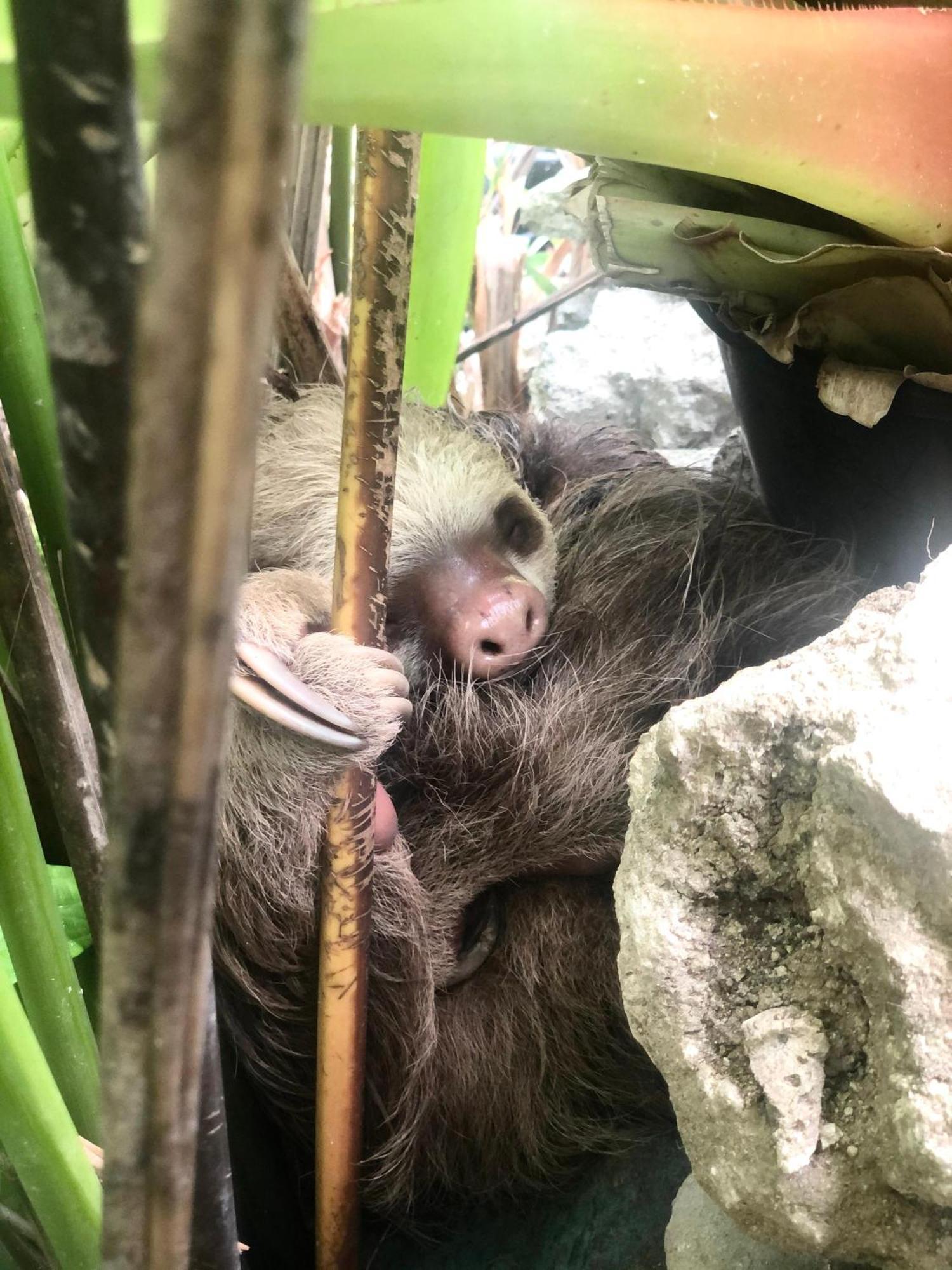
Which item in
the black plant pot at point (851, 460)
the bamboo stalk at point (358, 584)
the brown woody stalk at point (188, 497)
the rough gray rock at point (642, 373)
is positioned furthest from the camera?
the rough gray rock at point (642, 373)

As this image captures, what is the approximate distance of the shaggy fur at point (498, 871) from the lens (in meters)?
0.83

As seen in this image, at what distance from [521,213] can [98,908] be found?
5.72 ft

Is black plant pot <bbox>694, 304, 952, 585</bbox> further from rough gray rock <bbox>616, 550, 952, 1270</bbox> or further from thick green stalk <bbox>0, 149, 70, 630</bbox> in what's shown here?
thick green stalk <bbox>0, 149, 70, 630</bbox>

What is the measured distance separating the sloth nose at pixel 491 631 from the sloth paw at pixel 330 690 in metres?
0.14

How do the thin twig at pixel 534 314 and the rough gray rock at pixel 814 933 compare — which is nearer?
the rough gray rock at pixel 814 933

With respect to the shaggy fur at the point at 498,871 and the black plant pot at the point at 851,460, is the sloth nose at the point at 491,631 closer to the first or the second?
the shaggy fur at the point at 498,871

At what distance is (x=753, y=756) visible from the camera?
45cm

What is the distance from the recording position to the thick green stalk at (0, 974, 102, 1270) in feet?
1.37

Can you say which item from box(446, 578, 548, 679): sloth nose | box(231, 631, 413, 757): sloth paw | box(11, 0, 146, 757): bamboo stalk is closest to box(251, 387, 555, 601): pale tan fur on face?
box(446, 578, 548, 679): sloth nose

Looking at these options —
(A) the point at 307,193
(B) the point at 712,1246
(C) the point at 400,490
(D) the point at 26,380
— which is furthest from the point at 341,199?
(B) the point at 712,1246

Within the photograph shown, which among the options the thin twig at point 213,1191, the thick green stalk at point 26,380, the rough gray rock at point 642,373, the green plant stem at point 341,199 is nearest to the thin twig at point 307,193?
the green plant stem at point 341,199

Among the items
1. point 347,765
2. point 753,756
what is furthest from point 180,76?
point 347,765

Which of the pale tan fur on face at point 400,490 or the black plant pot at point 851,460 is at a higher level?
the black plant pot at point 851,460

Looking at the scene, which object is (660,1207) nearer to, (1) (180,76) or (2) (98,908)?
(2) (98,908)
